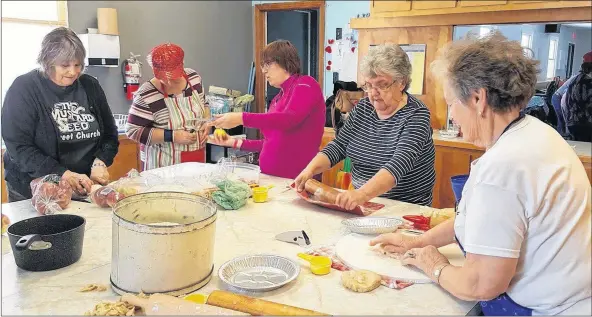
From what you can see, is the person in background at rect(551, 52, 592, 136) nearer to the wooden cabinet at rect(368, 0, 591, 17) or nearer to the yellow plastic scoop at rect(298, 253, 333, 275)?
the wooden cabinet at rect(368, 0, 591, 17)

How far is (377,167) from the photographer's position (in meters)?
2.02

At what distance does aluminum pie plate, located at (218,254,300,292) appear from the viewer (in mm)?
1206

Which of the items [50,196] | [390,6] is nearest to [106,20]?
[390,6]

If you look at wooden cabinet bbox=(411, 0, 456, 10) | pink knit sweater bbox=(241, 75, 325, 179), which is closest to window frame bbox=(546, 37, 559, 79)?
wooden cabinet bbox=(411, 0, 456, 10)

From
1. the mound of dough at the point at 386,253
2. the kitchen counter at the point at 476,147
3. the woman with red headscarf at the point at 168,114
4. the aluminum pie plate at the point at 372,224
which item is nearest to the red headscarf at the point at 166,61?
the woman with red headscarf at the point at 168,114

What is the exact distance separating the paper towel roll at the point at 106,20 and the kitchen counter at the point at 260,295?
2716mm

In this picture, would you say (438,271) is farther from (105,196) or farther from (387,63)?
(105,196)

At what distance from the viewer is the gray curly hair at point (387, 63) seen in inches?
75.3

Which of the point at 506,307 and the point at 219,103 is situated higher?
the point at 219,103

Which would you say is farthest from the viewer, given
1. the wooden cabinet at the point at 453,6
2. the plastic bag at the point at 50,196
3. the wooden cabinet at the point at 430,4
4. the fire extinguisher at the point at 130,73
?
the fire extinguisher at the point at 130,73

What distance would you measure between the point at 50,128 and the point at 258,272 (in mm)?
1299

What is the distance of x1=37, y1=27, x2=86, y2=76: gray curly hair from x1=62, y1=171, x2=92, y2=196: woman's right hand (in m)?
0.49

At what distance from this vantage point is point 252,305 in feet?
3.53

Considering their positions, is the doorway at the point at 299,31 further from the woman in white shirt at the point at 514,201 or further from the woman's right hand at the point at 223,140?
the woman in white shirt at the point at 514,201
